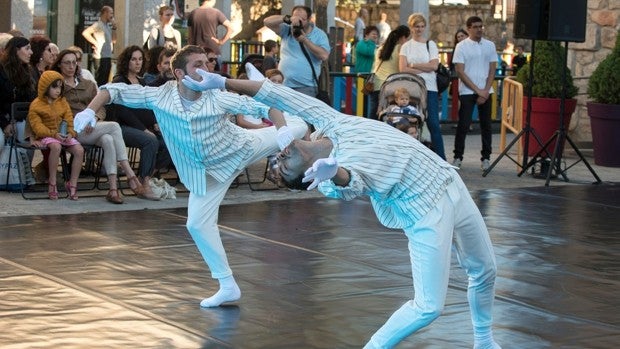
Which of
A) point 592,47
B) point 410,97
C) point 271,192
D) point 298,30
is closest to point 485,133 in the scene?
point 410,97

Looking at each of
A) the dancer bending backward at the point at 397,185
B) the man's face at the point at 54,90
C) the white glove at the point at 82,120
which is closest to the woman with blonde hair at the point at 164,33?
the man's face at the point at 54,90

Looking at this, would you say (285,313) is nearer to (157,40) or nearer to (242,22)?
(157,40)

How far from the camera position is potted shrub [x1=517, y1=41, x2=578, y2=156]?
54.4 feet

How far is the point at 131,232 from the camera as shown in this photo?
35.3 ft

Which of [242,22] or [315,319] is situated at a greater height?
[242,22]

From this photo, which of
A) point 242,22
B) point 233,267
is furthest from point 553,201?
point 242,22

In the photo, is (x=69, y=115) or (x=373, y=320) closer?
(x=373, y=320)

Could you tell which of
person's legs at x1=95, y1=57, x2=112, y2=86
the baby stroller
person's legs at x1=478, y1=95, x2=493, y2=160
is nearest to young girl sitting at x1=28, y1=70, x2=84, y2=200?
the baby stroller

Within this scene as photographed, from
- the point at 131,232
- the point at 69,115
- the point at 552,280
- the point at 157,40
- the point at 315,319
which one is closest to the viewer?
the point at 315,319

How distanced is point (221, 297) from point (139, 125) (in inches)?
204

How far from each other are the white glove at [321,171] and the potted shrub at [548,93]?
36.9 ft

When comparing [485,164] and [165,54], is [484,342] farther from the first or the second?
[485,164]

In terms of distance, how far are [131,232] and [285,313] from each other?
10.3ft

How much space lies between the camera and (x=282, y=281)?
8.91m
